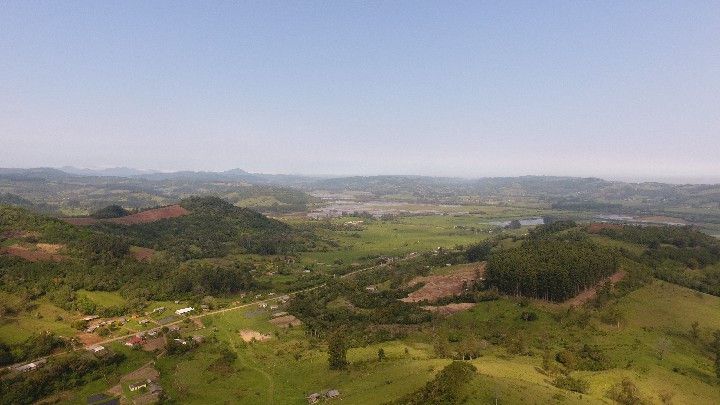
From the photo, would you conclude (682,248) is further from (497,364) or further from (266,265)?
(266,265)

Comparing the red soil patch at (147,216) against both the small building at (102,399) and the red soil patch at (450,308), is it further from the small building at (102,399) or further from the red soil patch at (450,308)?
the red soil patch at (450,308)

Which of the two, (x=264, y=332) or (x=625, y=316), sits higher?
(x=625, y=316)

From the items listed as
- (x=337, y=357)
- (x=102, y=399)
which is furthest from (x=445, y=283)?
(x=102, y=399)

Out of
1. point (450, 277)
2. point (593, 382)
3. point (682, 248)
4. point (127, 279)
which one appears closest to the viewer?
point (593, 382)

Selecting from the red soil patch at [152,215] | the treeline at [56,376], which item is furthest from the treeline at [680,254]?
the red soil patch at [152,215]

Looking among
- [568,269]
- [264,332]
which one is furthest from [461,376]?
[568,269]

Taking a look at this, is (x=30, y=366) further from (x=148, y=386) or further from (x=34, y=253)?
(x=34, y=253)
